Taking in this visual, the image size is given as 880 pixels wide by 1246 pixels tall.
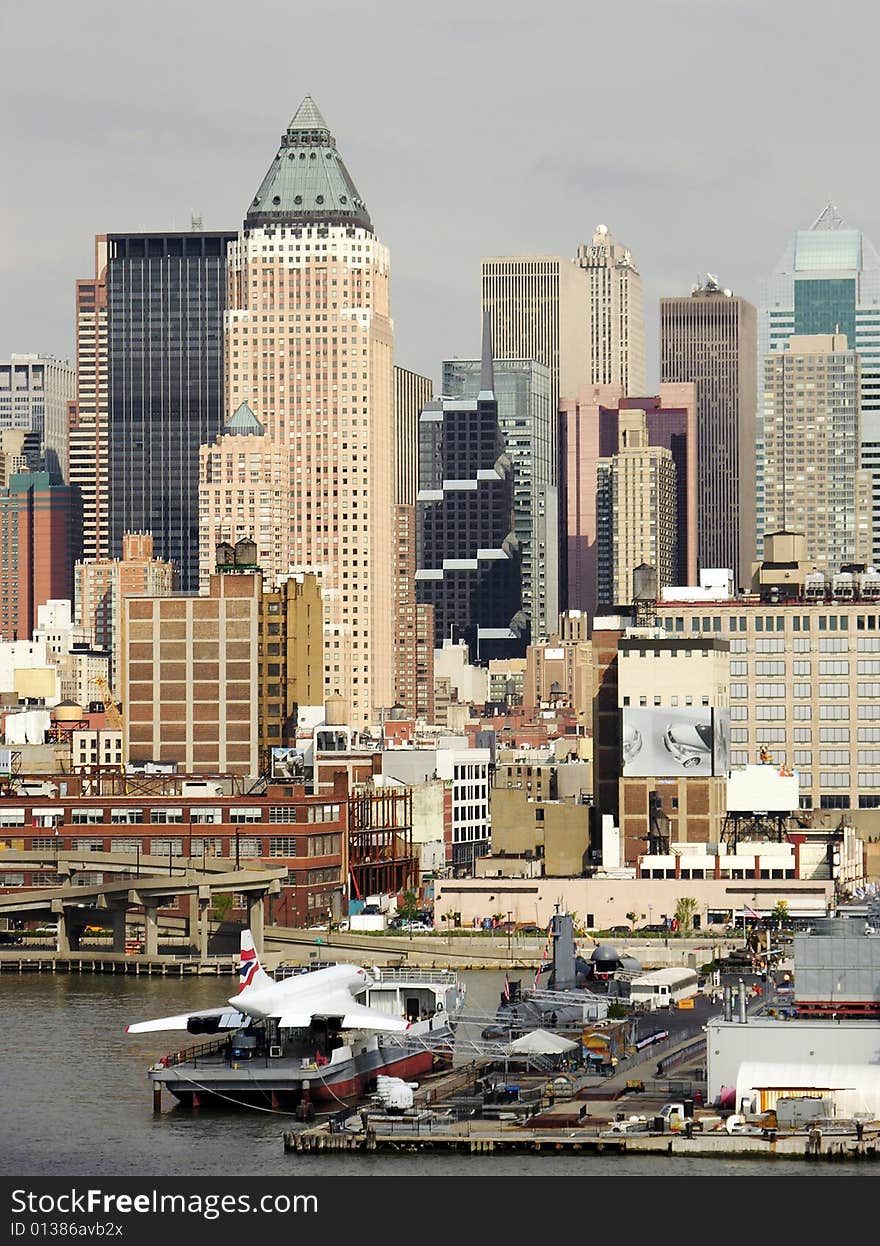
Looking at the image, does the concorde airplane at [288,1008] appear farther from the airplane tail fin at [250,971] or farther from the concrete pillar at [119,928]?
the concrete pillar at [119,928]

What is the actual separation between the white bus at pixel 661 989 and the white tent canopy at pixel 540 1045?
Answer: 21563 millimetres

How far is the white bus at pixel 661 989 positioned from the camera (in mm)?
143500

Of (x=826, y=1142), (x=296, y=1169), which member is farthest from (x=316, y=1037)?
(x=826, y=1142)

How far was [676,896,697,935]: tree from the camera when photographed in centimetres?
19325

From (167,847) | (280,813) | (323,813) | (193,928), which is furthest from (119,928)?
(323,813)

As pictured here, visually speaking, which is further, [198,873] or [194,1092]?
[198,873]

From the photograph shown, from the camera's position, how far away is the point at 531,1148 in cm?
9906

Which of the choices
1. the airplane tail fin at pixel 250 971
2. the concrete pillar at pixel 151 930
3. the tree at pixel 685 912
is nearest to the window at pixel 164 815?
the concrete pillar at pixel 151 930

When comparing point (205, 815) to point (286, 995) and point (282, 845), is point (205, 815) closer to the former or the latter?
point (282, 845)

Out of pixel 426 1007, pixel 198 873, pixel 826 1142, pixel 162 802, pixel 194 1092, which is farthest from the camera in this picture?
pixel 162 802

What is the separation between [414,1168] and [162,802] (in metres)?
98.0

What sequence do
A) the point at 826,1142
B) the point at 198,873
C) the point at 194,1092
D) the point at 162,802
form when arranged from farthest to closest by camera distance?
1. the point at 162,802
2. the point at 198,873
3. the point at 194,1092
4. the point at 826,1142
